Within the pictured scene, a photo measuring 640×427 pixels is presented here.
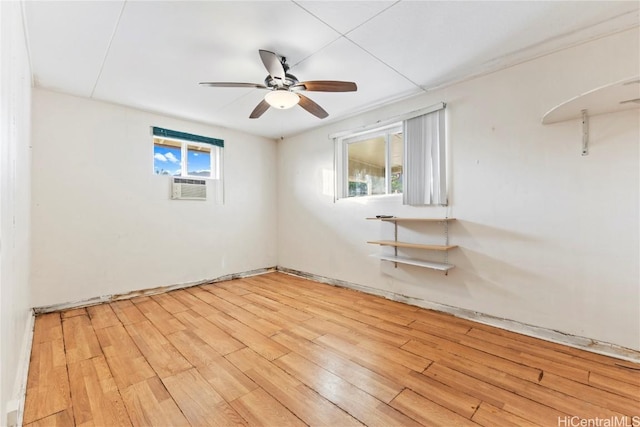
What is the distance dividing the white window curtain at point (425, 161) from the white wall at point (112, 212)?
2.85 meters

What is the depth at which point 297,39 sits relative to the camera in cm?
214

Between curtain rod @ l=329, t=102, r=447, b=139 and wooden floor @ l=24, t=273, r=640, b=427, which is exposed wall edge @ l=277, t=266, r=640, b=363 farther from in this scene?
curtain rod @ l=329, t=102, r=447, b=139

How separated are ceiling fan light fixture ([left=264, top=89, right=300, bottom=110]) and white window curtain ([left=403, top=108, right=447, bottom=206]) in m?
1.50

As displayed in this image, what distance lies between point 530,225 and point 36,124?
515 centimetres

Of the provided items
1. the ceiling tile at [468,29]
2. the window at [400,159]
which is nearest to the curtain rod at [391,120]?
the window at [400,159]

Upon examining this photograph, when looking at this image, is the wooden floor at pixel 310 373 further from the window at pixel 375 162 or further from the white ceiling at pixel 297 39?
the white ceiling at pixel 297 39

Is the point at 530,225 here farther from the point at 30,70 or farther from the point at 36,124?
the point at 36,124

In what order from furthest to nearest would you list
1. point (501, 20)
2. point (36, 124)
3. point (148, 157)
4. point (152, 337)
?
point (148, 157) → point (36, 124) → point (152, 337) → point (501, 20)

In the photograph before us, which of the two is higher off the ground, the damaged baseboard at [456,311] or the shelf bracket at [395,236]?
the shelf bracket at [395,236]

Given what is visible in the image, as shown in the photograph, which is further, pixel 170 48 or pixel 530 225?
pixel 530 225

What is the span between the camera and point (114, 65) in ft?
8.23

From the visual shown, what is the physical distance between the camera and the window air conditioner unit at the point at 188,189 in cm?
388

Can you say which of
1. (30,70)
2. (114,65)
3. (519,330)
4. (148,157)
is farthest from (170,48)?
(519,330)

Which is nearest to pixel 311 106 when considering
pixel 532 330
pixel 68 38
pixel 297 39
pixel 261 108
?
pixel 261 108
